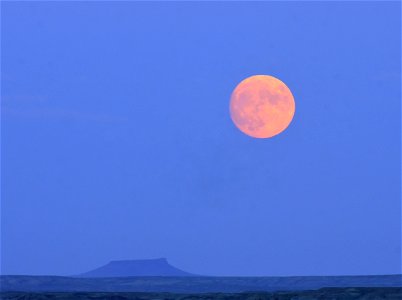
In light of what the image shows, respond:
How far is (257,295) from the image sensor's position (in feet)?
355

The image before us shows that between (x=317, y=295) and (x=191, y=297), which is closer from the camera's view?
(x=317, y=295)

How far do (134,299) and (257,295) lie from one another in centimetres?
1494

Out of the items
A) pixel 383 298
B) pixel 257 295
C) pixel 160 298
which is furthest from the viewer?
pixel 160 298

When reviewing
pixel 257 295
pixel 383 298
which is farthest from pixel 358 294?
pixel 257 295

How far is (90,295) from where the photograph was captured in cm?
11812

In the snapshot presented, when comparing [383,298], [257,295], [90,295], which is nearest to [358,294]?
[383,298]

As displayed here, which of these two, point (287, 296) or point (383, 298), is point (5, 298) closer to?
point (287, 296)

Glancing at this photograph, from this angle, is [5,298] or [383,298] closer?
[383,298]

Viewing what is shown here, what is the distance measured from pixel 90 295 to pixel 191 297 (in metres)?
13.4

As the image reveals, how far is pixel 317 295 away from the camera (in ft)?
342

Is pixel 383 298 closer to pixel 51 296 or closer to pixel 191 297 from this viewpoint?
pixel 191 297

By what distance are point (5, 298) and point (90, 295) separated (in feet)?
34.7

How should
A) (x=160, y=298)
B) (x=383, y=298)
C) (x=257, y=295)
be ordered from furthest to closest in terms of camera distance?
(x=160, y=298) < (x=257, y=295) < (x=383, y=298)

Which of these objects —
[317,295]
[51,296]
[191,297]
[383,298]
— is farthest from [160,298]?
[383,298]
